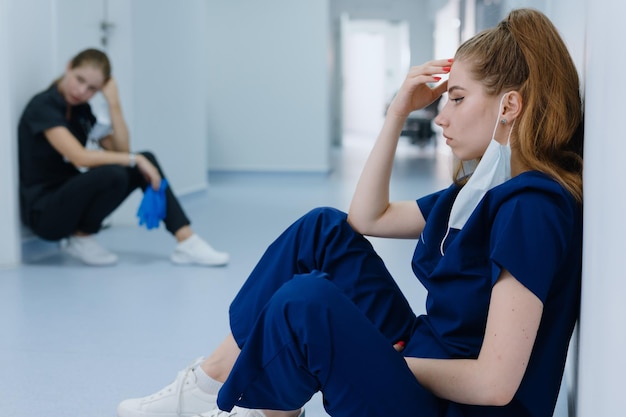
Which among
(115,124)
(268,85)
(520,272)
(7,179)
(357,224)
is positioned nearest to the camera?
(520,272)

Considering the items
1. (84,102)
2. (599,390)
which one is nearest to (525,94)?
(599,390)

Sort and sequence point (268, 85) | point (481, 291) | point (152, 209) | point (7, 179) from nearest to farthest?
1. point (481, 291)
2. point (7, 179)
3. point (152, 209)
4. point (268, 85)

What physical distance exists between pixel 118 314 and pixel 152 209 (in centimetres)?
91

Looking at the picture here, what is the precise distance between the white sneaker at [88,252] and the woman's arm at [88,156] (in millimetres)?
327

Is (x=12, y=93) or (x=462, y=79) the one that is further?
(x=12, y=93)

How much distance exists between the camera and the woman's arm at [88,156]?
10.9 feet

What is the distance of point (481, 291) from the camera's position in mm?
1111

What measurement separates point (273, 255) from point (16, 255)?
2235 mm

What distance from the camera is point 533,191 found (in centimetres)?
105

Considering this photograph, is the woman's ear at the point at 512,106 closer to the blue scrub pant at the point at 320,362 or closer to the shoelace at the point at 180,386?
the blue scrub pant at the point at 320,362

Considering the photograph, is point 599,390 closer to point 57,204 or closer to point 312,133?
point 57,204

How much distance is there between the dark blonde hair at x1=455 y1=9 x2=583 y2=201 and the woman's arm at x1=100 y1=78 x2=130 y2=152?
2.74 m

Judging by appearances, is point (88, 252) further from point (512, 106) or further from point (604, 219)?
point (604, 219)

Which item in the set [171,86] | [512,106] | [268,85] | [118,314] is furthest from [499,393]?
[268,85]
